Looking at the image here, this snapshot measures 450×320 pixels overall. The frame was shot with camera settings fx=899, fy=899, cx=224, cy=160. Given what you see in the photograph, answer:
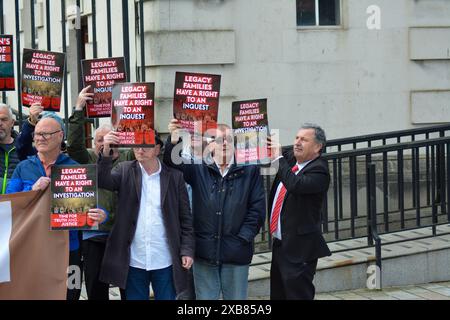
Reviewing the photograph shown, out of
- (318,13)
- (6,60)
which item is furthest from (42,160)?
(318,13)

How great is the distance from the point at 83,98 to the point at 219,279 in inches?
71.3

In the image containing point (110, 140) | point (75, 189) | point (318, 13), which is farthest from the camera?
point (318, 13)

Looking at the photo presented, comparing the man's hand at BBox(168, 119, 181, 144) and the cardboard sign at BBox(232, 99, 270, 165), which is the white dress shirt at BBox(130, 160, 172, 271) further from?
the cardboard sign at BBox(232, 99, 270, 165)

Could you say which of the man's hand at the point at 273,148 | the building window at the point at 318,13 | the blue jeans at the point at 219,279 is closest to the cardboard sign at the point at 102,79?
the man's hand at the point at 273,148

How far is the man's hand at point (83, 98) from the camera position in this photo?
23.2ft

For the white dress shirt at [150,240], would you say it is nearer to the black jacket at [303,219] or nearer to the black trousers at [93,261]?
the black trousers at [93,261]

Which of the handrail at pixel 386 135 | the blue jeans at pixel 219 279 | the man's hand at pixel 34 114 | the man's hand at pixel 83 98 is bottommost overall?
the blue jeans at pixel 219 279

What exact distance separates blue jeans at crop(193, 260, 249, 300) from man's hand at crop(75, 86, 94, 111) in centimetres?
153

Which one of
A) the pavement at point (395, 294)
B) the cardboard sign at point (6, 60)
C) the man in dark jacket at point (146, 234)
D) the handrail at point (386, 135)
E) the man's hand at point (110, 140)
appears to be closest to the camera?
the man's hand at point (110, 140)

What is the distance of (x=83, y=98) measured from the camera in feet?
23.4

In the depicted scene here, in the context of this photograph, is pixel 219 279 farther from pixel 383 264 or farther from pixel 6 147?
pixel 383 264

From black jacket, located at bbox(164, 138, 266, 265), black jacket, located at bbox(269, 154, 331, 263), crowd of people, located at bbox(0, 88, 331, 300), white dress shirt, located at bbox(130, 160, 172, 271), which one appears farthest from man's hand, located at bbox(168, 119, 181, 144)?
black jacket, located at bbox(269, 154, 331, 263)

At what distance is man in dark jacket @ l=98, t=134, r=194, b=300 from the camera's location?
22.3 feet

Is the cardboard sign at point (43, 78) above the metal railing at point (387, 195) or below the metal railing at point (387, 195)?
above
